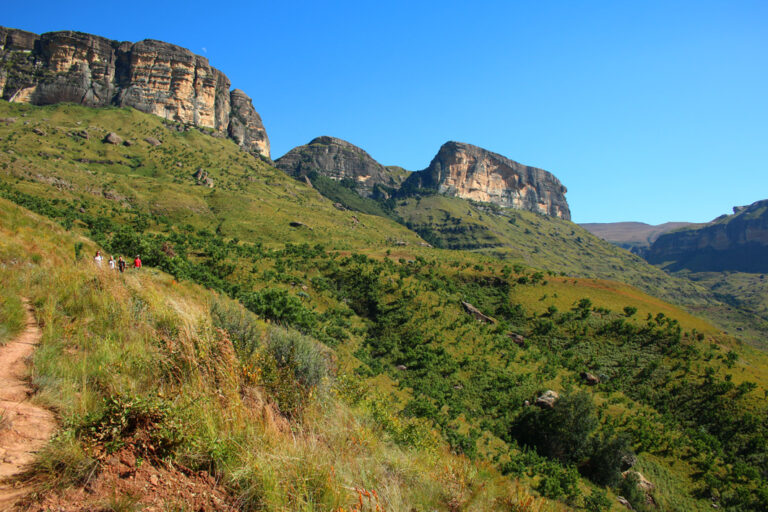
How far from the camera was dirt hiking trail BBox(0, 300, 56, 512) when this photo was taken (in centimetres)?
241

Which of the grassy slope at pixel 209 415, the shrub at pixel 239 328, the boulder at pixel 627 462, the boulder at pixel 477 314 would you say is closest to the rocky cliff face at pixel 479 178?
the boulder at pixel 477 314

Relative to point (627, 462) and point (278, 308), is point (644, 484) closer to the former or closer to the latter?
point (627, 462)

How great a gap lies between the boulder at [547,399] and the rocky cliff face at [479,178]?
164 m

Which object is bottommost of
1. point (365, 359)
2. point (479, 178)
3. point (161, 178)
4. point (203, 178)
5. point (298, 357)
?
point (365, 359)

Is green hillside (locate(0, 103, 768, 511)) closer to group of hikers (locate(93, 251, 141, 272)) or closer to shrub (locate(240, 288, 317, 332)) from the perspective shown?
shrub (locate(240, 288, 317, 332))

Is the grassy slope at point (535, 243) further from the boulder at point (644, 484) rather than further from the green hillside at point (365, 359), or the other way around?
the boulder at point (644, 484)

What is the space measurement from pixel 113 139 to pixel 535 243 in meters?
144

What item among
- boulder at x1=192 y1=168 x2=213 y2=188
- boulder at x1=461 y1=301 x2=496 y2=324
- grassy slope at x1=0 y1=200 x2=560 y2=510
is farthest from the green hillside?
boulder at x1=192 y1=168 x2=213 y2=188

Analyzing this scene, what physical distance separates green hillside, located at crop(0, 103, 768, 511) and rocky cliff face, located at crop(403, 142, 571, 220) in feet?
395

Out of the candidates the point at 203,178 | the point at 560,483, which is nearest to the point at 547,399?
the point at 560,483

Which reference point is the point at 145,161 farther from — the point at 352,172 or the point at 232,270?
the point at 352,172

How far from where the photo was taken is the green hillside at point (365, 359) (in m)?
3.93

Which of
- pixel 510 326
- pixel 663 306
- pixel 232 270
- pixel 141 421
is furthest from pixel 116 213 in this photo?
pixel 663 306

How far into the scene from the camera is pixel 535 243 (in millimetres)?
145750
